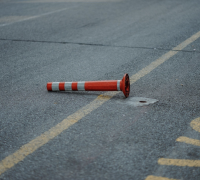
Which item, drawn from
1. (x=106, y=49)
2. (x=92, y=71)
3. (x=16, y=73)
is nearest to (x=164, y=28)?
(x=106, y=49)

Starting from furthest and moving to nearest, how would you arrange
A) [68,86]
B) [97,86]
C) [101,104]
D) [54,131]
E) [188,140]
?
[68,86] → [97,86] → [101,104] → [54,131] → [188,140]

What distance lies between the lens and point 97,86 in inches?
163

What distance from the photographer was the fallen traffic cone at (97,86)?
3.99 m

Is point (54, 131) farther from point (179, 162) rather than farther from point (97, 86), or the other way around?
point (179, 162)

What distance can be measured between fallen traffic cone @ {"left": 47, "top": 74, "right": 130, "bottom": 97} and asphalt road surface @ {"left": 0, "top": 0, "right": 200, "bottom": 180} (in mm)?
100

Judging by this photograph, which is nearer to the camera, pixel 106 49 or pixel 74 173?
pixel 74 173

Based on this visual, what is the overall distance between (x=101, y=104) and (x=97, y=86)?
1.11 feet

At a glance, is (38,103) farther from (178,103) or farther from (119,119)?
(178,103)

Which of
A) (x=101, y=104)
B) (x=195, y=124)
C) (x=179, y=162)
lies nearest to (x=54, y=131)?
(x=101, y=104)

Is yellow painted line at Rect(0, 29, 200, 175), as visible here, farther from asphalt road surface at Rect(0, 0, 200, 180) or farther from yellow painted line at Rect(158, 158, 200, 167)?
yellow painted line at Rect(158, 158, 200, 167)

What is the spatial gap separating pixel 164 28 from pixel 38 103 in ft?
16.5

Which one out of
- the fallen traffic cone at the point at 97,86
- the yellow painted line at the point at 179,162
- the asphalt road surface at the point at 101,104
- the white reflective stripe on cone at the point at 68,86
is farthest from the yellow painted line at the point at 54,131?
the yellow painted line at the point at 179,162

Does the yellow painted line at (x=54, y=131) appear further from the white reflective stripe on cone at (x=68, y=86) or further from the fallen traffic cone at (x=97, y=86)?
the white reflective stripe on cone at (x=68, y=86)

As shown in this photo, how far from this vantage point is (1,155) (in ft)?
9.50
